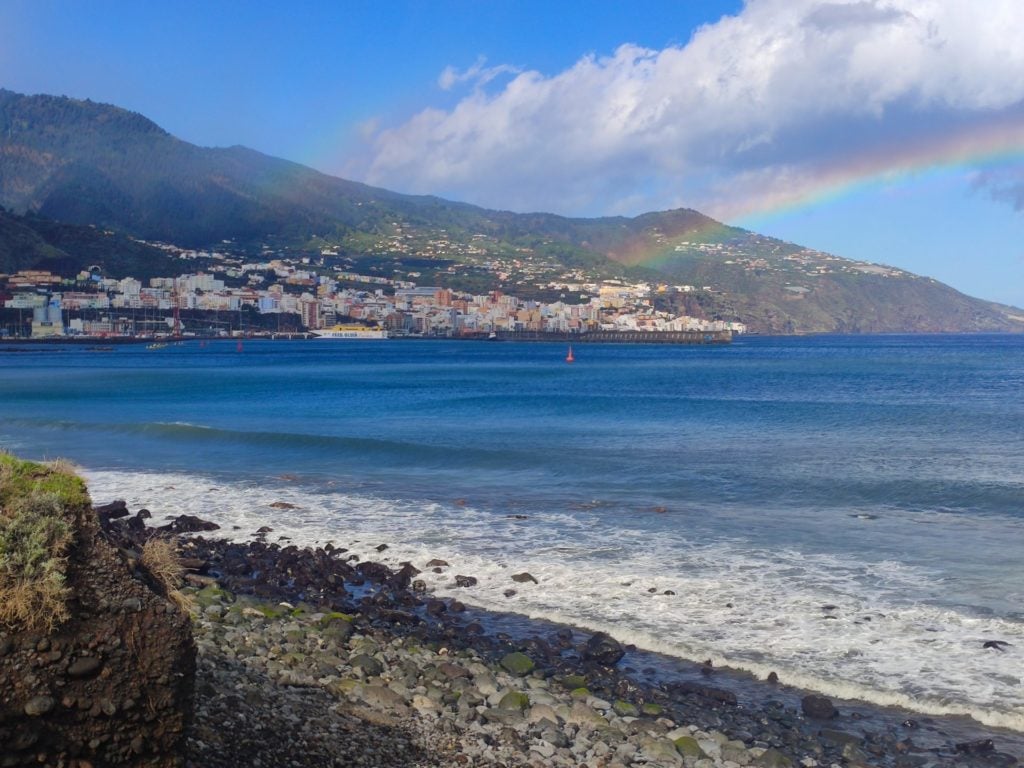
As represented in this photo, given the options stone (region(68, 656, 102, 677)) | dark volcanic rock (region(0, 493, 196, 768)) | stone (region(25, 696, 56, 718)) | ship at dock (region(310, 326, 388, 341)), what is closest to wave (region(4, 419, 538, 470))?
dark volcanic rock (region(0, 493, 196, 768))

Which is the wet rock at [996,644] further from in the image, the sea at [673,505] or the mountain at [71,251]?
the mountain at [71,251]

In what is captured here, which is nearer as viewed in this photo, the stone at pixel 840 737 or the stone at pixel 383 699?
the stone at pixel 383 699

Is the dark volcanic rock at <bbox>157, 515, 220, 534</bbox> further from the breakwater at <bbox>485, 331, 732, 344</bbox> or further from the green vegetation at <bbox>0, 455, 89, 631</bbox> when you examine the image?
the breakwater at <bbox>485, 331, 732, 344</bbox>

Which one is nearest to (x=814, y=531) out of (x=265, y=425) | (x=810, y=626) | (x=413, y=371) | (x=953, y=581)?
(x=953, y=581)

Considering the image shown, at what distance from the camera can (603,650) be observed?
960cm

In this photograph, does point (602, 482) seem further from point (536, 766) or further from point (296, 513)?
point (536, 766)

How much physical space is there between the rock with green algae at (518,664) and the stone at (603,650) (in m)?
0.65

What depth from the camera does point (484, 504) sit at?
18250 millimetres

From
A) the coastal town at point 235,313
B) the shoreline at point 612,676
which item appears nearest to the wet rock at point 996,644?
the shoreline at point 612,676

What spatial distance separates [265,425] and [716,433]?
50.4ft

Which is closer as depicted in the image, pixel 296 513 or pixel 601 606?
pixel 601 606

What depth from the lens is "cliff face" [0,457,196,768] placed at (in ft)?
16.0

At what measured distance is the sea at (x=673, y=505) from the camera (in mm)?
10141

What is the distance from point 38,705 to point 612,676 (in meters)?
5.44
